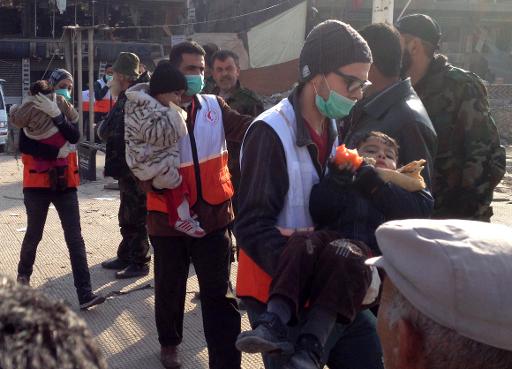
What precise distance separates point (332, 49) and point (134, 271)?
13.0 ft

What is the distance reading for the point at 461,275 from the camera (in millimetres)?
1339

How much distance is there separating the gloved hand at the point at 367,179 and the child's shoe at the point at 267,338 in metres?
0.61

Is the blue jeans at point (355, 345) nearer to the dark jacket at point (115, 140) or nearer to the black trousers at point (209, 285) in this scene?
the black trousers at point (209, 285)

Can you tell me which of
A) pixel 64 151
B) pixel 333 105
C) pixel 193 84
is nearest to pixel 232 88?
pixel 64 151

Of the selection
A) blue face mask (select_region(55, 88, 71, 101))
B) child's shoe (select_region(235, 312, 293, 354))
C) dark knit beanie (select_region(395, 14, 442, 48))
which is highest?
dark knit beanie (select_region(395, 14, 442, 48))

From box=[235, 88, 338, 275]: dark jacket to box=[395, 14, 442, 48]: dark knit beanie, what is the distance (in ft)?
5.41

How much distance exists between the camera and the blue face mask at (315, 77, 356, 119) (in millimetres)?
2627

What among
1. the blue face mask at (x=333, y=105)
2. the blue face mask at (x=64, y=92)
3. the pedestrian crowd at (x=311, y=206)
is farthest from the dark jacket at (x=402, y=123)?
the blue face mask at (x=64, y=92)

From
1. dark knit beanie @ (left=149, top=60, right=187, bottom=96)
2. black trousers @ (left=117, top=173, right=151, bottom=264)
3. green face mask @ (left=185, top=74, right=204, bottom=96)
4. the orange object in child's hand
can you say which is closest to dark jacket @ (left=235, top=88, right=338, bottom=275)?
the orange object in child's hand

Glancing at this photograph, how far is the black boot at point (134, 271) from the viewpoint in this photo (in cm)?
603

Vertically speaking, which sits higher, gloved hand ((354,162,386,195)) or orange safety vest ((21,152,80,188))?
gloved hand ((354,162,386,195))

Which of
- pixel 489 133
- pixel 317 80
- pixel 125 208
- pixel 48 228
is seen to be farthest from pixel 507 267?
pixel 48 228

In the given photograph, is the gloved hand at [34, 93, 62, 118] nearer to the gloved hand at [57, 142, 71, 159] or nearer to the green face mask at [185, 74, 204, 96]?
the gloved hand at [57, 142, 71, 159]

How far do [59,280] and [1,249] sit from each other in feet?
4.26
